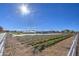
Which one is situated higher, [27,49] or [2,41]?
[2,41]

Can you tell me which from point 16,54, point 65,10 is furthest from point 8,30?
point 65,10

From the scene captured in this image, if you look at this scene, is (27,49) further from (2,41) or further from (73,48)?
(73,48)

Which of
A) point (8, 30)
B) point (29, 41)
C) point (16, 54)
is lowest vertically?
point (16, 54)

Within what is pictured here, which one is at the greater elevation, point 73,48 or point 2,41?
point 2,41

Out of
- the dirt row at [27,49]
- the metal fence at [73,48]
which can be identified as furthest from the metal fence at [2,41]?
the metal fence at [73,48]

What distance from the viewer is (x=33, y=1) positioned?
5.95 ft

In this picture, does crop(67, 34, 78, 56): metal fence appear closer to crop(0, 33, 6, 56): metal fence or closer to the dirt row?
the dirt row

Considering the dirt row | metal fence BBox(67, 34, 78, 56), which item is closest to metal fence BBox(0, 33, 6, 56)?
the dirt row

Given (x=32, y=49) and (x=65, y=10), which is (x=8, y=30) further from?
(x=65, y=10)

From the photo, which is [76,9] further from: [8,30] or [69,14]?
[8,30]

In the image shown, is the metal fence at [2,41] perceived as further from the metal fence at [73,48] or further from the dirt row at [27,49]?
the metal fence at [73,48]

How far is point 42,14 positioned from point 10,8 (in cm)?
37

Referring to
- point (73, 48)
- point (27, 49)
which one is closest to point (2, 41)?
point (27, 49)

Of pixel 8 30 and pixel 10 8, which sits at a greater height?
pixel 10 8
